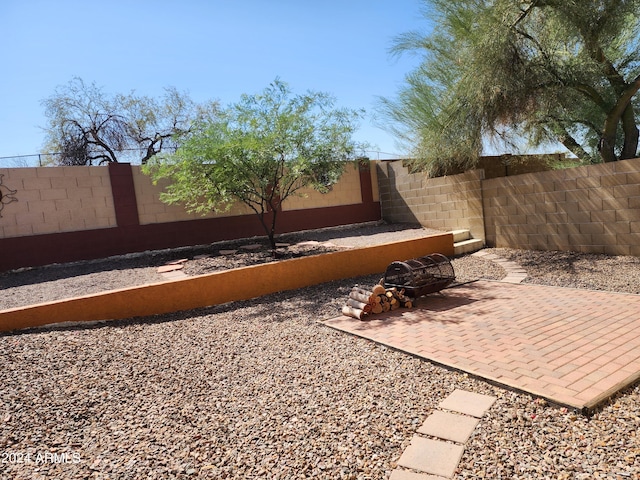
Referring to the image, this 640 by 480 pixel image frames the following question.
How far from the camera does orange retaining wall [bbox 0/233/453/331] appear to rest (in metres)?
4.64

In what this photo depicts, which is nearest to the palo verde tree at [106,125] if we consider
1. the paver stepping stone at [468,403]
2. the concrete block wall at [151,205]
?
the concrete block wall at [151,205]

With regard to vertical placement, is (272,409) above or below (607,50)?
below

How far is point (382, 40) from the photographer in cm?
898

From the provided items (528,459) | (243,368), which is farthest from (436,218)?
(528,459)

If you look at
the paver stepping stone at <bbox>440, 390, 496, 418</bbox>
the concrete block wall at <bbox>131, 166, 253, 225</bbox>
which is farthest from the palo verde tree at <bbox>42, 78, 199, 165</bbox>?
the paver stepping stone at <bbox>440, 390, 496, 418</bbox>

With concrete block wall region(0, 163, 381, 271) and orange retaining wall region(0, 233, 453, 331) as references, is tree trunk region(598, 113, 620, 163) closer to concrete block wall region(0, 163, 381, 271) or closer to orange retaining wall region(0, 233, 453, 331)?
orange retaining wall region(0, 233, 453, 331)

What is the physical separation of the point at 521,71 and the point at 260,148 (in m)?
4.94

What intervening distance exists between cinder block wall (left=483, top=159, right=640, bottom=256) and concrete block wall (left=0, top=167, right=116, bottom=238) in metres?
9.06

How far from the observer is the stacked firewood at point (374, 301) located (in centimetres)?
495

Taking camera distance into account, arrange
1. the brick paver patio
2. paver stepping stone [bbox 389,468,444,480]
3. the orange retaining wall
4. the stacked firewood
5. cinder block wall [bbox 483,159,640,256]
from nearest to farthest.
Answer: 1. paver stepping stone [bbox 389,468,444,480]
2. the brick paver patio
3. the orange retaining wall
4. the stacked firewood
5. cinder block wall [bbox 483,159,640,256]

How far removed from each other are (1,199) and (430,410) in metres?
9.57

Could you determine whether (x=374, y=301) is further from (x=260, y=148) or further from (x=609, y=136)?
(x=609, y=136)

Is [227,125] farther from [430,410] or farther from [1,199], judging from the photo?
[430,410]

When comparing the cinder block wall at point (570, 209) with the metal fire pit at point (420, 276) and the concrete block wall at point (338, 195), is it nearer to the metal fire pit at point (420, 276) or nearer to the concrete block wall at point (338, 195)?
the metal fire pit at point (420, 276)
